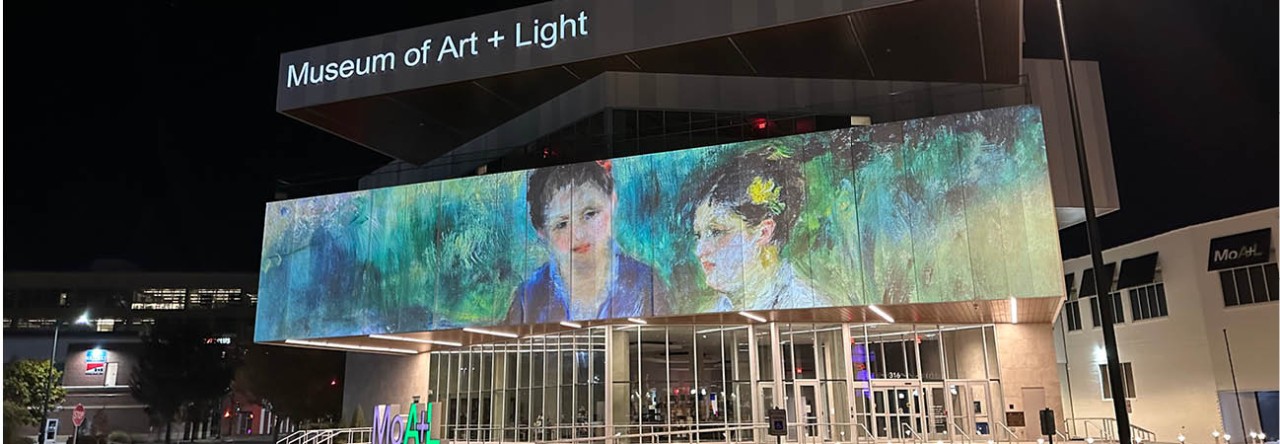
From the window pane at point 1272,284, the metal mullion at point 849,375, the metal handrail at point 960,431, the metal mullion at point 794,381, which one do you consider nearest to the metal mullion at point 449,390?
the metal mullion at point 794,381

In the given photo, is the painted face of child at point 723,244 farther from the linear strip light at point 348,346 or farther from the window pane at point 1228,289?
the window pane at point 1228,289

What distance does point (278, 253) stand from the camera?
27.9m

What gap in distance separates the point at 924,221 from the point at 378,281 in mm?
16770

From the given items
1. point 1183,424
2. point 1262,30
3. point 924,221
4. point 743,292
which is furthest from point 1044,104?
point 1183,424

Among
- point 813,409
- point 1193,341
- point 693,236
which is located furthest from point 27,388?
point 1193,341

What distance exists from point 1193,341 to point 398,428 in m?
34.7

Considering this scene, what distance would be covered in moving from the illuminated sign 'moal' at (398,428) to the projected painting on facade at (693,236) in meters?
5.86

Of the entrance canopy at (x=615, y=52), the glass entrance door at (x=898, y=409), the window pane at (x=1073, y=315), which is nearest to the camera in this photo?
the entrance canopy at (x=615, y=52)

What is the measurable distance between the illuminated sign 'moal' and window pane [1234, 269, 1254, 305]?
1303 inches

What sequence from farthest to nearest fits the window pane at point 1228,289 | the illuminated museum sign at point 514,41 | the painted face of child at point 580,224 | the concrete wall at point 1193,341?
1. the window pane at point 1228,289
2. the concrete wall at point 1193,341
3. the painted face of child at point 580,224
4. the illuminated museum sign at point 514,41

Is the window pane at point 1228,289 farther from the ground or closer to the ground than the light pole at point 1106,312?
farther from the ground

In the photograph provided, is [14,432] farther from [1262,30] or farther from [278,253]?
[1262,30]

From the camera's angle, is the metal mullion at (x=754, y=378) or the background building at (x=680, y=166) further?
the metal mullion at (x=754, y=378)

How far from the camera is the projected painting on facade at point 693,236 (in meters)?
20.4
